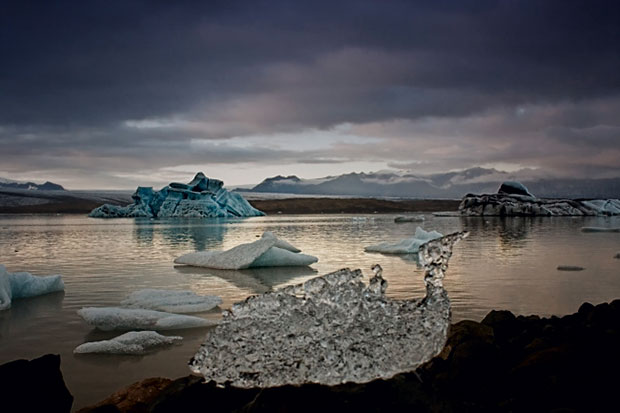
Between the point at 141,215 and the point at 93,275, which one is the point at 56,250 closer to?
the point at 93,275

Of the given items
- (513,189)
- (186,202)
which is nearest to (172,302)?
(186,202)

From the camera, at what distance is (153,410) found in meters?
2.70

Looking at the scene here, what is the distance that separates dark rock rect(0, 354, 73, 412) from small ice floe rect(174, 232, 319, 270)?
6.59 m

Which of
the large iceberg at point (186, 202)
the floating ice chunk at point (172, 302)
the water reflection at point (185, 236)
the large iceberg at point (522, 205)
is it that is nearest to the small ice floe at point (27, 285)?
the floating ice chunk at point (172, 302)

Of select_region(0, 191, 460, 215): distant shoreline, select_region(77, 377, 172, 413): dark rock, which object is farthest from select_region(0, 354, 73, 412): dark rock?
select_region(0, 191, 460, 215): distant shoreline

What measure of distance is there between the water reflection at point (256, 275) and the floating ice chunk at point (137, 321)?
7.52 feet

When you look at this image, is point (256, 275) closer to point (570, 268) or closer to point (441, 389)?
point (570, 268)

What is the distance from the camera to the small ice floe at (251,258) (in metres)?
9.48

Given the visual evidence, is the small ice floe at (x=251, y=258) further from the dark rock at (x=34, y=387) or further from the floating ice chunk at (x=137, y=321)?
the dark rock at (x=34, y=387)

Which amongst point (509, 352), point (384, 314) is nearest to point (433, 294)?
point (384, 314)

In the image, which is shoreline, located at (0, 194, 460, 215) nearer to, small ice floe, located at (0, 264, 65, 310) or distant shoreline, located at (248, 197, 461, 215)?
distant shoreline, located at (248, 197, 461, 215)

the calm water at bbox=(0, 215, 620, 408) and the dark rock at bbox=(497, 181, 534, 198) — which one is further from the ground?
the dark rock at bbox=(497, 181, 534, 198)

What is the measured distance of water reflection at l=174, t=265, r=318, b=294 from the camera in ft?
25.9

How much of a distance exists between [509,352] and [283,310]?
159cm
